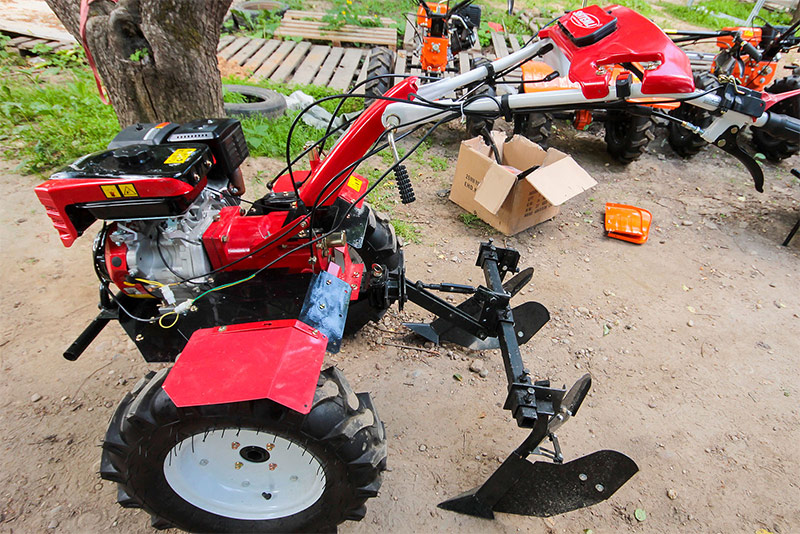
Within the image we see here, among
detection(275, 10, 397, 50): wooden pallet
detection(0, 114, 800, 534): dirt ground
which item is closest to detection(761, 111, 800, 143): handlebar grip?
detection(0, 114, 800, 534): dirt ground

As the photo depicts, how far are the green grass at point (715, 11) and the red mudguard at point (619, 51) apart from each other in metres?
10.8

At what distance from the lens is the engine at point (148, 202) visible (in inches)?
68.9

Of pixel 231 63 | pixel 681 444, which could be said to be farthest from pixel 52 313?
pixel 231 63

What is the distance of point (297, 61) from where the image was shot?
6500 mm

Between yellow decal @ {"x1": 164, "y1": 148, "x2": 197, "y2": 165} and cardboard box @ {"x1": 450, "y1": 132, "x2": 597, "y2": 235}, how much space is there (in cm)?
253

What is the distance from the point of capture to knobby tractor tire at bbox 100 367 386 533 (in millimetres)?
1630

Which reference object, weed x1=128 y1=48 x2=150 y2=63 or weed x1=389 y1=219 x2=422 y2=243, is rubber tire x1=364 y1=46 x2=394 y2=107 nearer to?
weed x1=389 y1=219 x2=422 y2=243

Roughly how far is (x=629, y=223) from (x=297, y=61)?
489cm

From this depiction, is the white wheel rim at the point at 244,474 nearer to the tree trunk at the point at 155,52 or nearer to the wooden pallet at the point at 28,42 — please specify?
the tree trunk at the point at 155,52

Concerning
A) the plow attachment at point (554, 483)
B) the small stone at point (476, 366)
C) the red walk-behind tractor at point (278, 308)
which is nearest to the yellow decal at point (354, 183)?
the red walk-behind tractor at point (278, 308)

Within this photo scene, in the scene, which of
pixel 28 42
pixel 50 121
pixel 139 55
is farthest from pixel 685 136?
pixel 28 42

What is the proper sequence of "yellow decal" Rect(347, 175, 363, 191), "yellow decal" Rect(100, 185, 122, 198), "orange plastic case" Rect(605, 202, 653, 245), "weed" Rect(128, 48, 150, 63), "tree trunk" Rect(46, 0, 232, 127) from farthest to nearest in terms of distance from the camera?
"orange plastic case" Rect(605, 202, 653, 245) → "weed" Rect(128, 48, 150, 63) → "tree trunk" Rect(46, 0, 232, 127) → "yellow decal" Rect(347, 175, 363, 191) → "yellow decal" Rect(100, 185, 122, 198)

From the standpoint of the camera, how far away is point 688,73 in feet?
4.74

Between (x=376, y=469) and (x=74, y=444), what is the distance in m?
1.62
